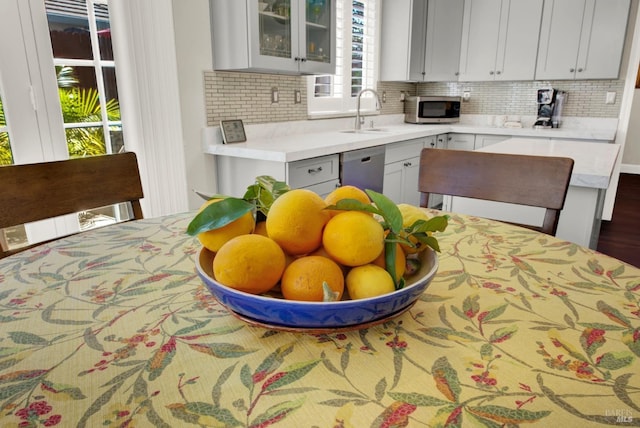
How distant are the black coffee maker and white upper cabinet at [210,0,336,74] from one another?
8.41ft

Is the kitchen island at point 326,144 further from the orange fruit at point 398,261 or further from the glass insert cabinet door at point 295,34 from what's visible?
the orange fruit at point 398,261

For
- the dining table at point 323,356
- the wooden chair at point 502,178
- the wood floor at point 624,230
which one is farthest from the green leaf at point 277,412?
the wood floor at point 624,230

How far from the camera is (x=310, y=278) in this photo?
56 centimetres

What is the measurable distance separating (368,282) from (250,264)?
161 millimetres

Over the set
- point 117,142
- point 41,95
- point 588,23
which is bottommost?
point 117,142

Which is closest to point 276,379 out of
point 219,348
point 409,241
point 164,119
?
point 219,348

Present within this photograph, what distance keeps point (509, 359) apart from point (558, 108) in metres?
4.43

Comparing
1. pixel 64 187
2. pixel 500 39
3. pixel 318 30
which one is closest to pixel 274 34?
pixel 318 30

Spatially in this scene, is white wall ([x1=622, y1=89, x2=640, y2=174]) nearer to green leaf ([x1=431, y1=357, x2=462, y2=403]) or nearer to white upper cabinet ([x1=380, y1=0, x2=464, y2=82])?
white upper cabinet ([x1=380, y1=0, x2=464, y2=82])

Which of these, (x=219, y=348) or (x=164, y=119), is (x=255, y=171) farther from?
(x=219, y=348)

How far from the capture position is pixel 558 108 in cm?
421

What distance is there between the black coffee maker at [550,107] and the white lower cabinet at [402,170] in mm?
1235

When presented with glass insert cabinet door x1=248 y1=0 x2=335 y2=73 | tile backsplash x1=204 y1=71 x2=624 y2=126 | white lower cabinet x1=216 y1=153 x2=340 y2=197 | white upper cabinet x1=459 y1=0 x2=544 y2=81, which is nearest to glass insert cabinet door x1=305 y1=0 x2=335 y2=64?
glass insert cabinet door x1=248 y1=0 x2=335 y2=73

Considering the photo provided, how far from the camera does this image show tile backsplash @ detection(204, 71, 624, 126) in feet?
8.88
